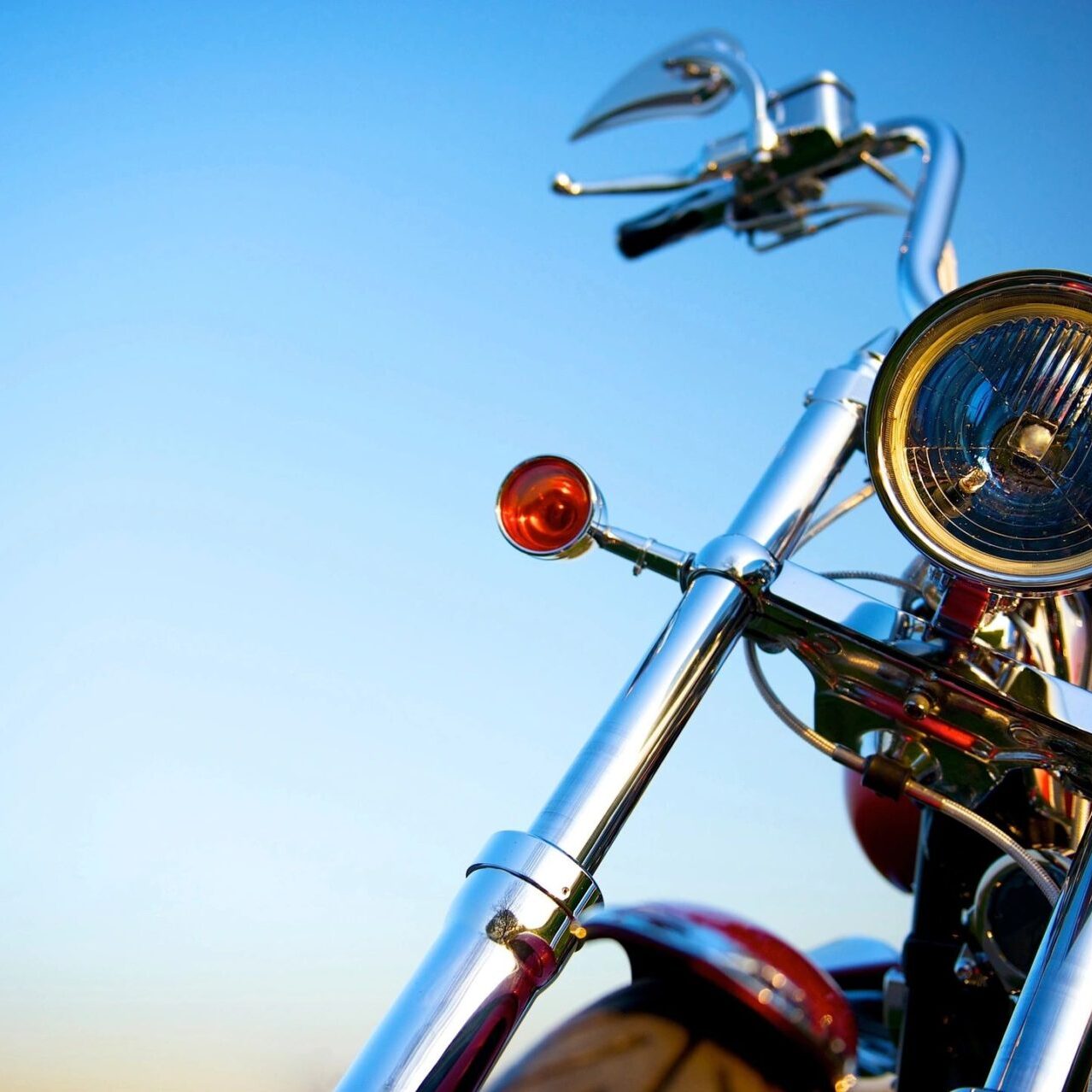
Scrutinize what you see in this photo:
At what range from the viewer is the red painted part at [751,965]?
1652 millimetres

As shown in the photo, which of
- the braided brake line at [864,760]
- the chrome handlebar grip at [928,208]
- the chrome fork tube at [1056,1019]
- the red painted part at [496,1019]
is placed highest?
the chrome handlebar grip at [928,208]

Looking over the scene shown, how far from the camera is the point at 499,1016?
1188mm

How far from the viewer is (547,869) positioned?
1.25m

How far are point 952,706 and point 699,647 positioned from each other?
27 centimetres

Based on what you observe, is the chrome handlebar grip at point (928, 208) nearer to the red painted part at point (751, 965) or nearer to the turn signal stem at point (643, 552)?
the turn signal stem at point (643, 552)

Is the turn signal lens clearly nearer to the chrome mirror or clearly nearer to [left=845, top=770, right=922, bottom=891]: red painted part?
[left=845, top=770, right=922, bottom=891]: red painted part

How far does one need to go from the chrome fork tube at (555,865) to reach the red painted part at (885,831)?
3.26ft

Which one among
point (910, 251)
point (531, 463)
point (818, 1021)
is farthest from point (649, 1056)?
point (910, 251)

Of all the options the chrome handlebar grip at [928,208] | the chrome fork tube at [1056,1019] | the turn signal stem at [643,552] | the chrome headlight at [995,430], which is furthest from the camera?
the chrome handlebar grip at [928,208]

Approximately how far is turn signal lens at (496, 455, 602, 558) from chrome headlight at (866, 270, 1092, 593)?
378mm

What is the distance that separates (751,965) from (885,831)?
88cm

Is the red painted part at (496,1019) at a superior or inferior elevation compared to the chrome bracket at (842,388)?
inferior

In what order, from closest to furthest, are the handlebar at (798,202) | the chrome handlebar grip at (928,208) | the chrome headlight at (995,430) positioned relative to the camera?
the chrome headlight at (995,430) < the chrome handlebar grip at (928,208) < the handlebar at (798,202)

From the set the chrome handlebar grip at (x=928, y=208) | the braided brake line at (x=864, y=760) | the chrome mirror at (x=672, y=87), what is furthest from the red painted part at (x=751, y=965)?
the chrome mirror at (x=672, y=87)
